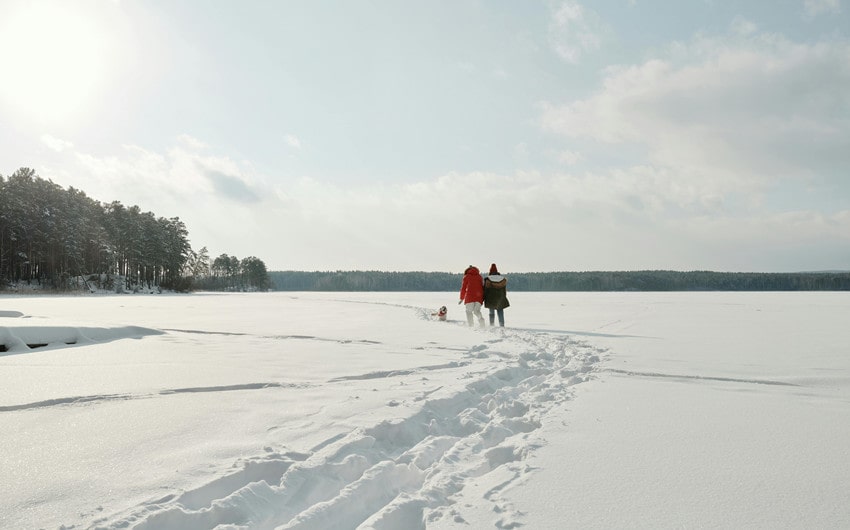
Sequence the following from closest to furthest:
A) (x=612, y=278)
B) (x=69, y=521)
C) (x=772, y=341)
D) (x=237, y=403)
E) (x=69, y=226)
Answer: (x=69, y=521) → (x=237, y=403) → (x=772, y=341) → (x=69, y=226) → (x=612, y=278)

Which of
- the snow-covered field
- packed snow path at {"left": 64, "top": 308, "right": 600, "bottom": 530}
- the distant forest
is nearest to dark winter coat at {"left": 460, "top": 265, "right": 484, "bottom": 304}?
the snow-covered field

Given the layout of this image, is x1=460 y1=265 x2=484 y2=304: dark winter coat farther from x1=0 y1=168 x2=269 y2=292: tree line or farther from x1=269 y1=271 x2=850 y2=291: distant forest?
x1=269 y1=271 x2=850 y2=291: distant forest

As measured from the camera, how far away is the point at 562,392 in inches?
202

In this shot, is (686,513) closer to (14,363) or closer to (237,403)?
(237,403)

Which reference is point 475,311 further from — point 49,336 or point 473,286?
point 49,336

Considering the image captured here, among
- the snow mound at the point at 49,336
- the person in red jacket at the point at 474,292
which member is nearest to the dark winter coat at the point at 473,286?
the person in red jacket at the point at 474,292

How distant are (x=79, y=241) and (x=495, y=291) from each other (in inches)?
2118

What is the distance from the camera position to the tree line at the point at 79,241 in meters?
45.3

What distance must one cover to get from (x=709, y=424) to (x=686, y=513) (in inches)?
75.9

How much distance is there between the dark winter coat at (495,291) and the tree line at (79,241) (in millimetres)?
50233

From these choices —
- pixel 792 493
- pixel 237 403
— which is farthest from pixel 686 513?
pixel 237 403

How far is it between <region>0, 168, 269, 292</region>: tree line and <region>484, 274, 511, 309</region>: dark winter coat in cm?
5023

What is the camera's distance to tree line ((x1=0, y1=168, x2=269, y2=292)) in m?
45.3

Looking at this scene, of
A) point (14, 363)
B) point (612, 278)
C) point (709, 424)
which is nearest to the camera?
point (709, 424)
